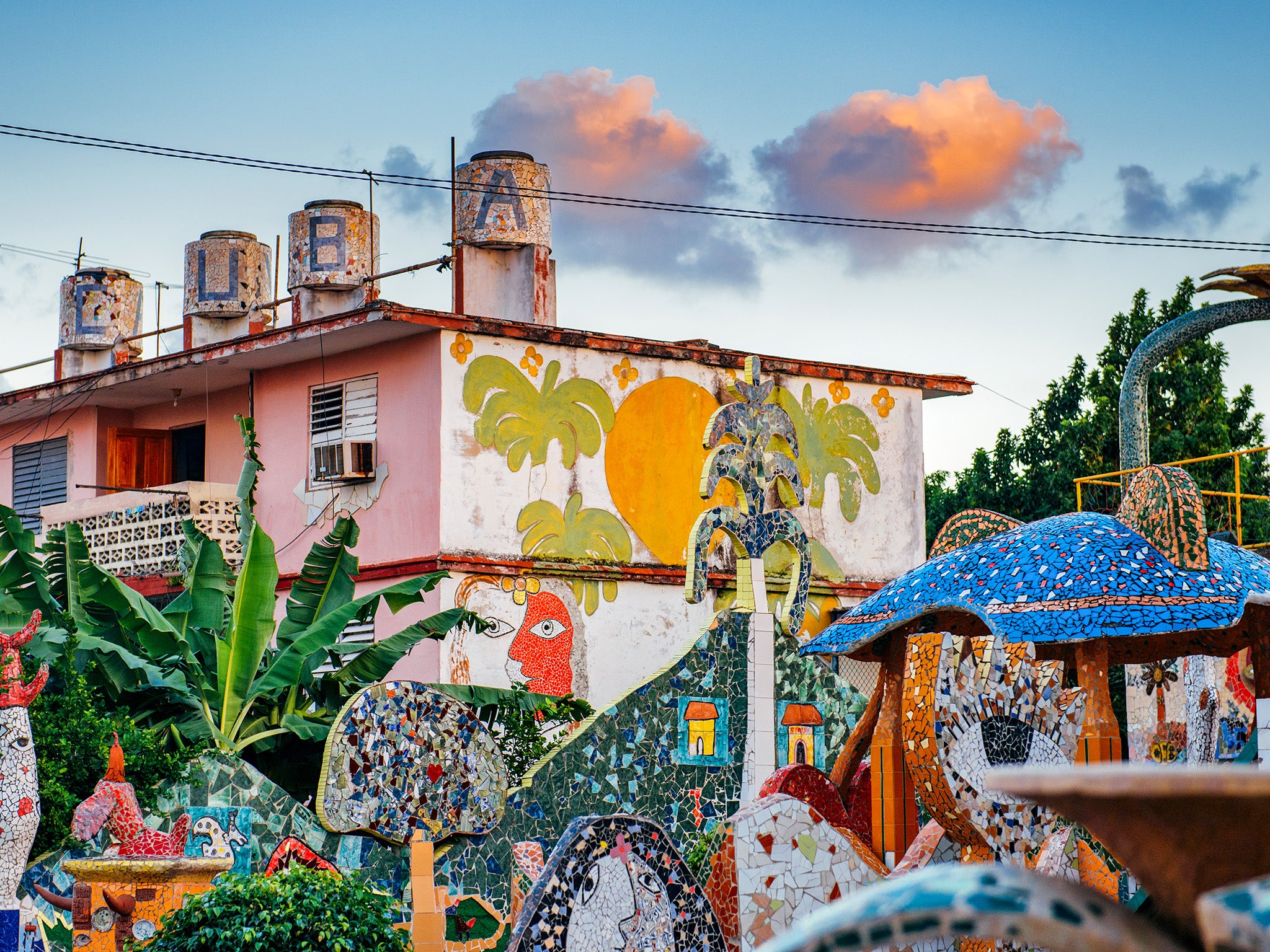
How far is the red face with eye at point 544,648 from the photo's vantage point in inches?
734

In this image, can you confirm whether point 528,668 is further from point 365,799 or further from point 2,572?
point 365,799

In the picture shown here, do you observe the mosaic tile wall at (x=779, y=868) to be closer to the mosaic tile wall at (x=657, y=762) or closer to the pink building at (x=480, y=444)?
the mosaic tile wall at (x=657, y=762)

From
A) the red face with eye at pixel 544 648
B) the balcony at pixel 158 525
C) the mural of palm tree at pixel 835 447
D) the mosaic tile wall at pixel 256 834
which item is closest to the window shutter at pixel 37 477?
the balcony at pixel 158 525

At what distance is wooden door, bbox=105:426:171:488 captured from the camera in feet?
77.1

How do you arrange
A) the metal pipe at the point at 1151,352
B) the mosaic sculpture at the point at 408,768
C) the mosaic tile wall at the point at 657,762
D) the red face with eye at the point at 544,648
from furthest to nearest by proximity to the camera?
1. the red face with eye at the point at 544,648
2. the metal pipe at the point at 1151,352
3. the mosaic tile wall at the point at 657,762
4. the mosaic sculpture at the point at 408,768

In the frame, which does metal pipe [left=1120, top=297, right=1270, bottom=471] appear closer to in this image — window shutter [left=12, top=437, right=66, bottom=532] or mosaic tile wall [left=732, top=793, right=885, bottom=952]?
mosaic tile wall [left=732, top=793, right=885, bottom=952]

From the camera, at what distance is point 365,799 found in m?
9.30

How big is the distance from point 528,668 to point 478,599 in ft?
3.32

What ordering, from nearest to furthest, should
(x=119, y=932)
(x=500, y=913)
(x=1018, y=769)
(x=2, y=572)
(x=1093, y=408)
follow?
(x=1018, y=769)
(x=119, y=932)
(x=500, y=913)
(x=2, y=572)
(x=1093, y=408)

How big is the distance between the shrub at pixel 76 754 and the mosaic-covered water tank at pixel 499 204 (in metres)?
10.2

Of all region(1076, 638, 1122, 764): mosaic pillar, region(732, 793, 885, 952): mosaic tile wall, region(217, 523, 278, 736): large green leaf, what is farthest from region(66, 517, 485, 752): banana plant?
region(1076, 638, 1122, 764): mosaic pillar

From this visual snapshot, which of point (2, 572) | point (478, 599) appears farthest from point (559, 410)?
point (2, 572)

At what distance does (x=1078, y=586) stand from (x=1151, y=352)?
5657 mm

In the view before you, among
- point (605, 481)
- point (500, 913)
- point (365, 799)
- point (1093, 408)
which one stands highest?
point (1093, 408)
